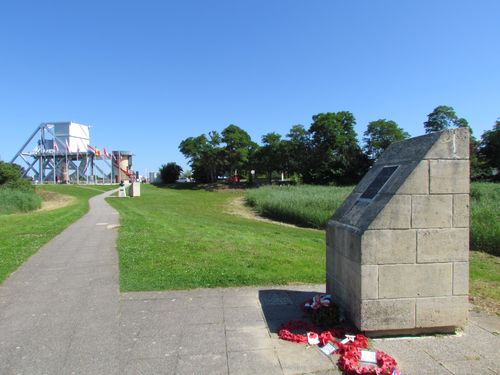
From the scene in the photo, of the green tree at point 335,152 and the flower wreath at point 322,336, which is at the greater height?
the green tree at point 335,152

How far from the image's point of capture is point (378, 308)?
426cm

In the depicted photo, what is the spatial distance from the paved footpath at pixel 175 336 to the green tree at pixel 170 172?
78.1 m

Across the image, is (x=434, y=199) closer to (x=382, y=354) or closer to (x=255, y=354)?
(x=382, y=354)

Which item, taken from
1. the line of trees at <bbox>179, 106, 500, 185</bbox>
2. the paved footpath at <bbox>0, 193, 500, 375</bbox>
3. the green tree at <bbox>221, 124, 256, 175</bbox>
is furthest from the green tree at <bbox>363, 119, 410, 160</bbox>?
the paved footpath at <bbox>0, 193, 500, 375</bbox>

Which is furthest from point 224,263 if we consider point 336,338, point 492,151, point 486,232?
point 492,151

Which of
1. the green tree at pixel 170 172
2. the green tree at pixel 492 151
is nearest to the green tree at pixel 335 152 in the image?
the green tree at pixel 492 151

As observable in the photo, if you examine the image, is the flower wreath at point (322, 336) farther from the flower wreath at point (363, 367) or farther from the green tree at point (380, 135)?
the green tree at point (380, 135)

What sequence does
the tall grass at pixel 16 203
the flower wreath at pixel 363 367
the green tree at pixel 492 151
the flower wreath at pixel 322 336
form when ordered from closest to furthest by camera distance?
the flower wreath at pixel 363 367 → the flower wreath at pixel 322 336 → the tall grass at pixel 16 203 → the green tree at pixel 492 151

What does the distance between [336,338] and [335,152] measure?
61.0 m

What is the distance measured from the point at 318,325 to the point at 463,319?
1.52 metres

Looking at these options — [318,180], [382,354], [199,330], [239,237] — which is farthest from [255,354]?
[318,180]

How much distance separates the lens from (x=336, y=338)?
167 inches

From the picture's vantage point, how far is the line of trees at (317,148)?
60.7 m

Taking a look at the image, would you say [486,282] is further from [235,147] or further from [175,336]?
[235,147]
